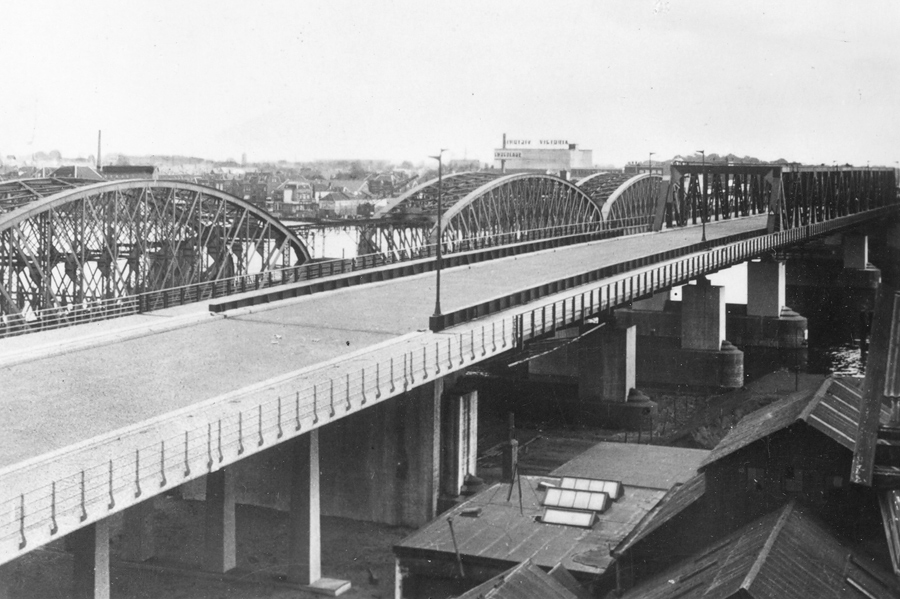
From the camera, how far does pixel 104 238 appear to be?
64875 millimetres

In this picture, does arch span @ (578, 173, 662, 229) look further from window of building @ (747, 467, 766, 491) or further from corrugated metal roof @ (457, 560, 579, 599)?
corrugated metal roof @ (457, 560, 579, 599)

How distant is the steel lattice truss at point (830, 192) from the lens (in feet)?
407

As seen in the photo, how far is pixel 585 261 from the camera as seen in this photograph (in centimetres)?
8244

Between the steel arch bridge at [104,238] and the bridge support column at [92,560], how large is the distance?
25870 millimetres

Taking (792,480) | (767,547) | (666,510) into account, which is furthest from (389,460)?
(767,547)

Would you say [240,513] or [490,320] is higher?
[490,320]

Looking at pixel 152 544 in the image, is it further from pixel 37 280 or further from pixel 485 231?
pixel 485 231

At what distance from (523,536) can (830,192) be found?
385 ft

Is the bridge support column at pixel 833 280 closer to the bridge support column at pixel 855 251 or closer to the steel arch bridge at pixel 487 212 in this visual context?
the bridge support column at pixel 855 251

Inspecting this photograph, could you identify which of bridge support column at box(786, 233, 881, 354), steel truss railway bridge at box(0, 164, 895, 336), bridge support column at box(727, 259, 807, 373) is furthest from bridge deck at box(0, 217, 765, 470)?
bridge support column at box(786, 233, 881, 354)

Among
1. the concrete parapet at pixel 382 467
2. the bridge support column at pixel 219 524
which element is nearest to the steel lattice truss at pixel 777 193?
the concrete parapet at pixel 382 467

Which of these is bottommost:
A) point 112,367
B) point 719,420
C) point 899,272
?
point 719,420

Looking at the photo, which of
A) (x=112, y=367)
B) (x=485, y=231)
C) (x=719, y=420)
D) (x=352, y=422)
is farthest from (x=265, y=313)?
(x=485, y=231)

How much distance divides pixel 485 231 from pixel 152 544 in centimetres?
7962
